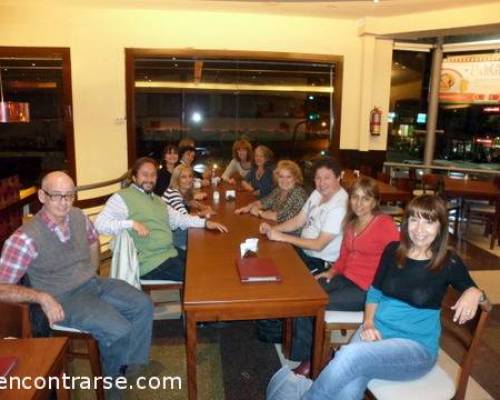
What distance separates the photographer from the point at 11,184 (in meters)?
3.66

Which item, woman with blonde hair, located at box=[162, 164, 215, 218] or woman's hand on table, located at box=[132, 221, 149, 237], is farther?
woman with blonde hair, located at box=[162, 164, 215, 218]

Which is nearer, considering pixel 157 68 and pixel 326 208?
pixel 326 208

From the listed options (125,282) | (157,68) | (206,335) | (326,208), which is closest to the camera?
(125,282)

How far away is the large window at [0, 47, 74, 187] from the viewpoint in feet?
17.9

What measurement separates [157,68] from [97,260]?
13.4 ft

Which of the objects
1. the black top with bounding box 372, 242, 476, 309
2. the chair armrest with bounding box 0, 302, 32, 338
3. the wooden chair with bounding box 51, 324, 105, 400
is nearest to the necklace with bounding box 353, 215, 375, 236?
the black top with bounding box 372, 242, 476, 309

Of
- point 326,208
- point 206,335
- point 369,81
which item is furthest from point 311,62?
point 206,335

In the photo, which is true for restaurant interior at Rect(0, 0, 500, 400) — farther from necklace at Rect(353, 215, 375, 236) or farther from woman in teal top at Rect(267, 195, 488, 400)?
woman in teal top at Rect(267, 195, 488, 400)

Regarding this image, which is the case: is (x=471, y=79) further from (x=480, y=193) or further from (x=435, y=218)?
(x=435, y=218)

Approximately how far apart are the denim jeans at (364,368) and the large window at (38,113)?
488 cm

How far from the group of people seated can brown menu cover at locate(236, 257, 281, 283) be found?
1.31ft

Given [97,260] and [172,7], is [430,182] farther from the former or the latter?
[97,260]

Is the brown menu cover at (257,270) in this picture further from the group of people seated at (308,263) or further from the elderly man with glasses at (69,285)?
the elderly man with glasses at (69,285)

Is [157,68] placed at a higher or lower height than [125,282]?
higher
